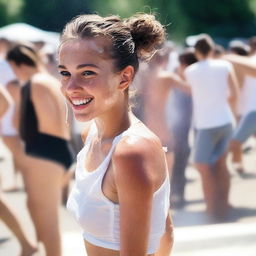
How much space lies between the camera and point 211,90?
6.34 meters

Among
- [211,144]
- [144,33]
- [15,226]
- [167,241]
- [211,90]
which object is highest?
[144,33]

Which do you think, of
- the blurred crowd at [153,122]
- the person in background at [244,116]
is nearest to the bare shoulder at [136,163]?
the blurred crowd at [153,122]

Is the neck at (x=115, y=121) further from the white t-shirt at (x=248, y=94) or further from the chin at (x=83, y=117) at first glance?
the white t-shirt at (x=248, y=94)

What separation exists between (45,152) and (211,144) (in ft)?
7.37

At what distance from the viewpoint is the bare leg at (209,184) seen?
20.6 ft

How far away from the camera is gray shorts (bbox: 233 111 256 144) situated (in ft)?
24.3

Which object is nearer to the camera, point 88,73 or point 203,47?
point 88,73

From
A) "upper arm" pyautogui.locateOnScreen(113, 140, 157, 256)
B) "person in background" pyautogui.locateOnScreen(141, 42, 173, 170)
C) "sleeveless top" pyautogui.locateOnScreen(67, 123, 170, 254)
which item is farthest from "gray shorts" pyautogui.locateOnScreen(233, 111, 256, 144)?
"upper arm" pyautogui.locateOnScreen(113, 140, 157, 256)

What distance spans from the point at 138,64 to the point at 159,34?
14 centimetres

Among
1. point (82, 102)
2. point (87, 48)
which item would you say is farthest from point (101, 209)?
point (87, 48)

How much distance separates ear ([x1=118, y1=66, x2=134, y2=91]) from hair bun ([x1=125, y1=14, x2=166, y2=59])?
4.1 inches

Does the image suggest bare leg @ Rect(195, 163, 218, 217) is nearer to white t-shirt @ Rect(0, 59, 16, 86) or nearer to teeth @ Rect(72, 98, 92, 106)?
white t-shirt @ Rect(0, 59, 16, 86)

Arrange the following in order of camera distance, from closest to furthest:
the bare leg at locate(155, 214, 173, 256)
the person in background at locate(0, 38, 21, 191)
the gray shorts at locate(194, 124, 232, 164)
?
the bare leg at locate(155, 214, 173, 256)
the gray shorts at locate(194, 124, 232, 164)
the person in background at locate(0, 38, 21, 191)

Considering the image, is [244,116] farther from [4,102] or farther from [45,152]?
[45,152]
